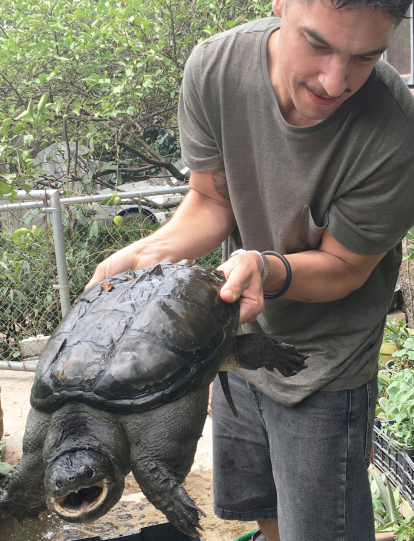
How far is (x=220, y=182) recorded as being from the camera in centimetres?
211

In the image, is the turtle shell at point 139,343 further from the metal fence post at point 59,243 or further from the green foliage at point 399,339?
the green foliage at point 399,339

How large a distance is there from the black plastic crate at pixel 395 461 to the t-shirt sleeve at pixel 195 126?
2.06 m

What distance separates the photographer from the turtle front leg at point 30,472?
1381 mm

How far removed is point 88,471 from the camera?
3.91 ft

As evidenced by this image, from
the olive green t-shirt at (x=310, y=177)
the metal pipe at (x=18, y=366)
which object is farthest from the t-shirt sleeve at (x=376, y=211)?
the metal pipe at (x=18, y=366)

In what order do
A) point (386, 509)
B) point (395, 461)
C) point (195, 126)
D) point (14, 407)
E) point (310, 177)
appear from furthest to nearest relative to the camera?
point (14, 407)
point (395, 461)
point (386, 509)
point (195, 126)
point (310, 177)

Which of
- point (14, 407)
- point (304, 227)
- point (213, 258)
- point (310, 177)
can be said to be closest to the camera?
point (310, 177)

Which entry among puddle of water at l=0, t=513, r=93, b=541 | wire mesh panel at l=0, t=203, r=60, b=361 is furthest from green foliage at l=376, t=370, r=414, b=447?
wire mesh panel at l=0, t=203, r=60, b=361

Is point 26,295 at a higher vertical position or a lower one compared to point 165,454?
lower

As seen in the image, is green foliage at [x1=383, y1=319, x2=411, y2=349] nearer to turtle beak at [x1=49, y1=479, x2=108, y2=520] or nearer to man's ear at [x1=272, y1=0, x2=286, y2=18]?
man's ear at [x1=272, y1=0, x2=286, y2=18]

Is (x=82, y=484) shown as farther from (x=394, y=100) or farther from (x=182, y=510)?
(x=394, y=100)

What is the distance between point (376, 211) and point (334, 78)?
19.9 inches

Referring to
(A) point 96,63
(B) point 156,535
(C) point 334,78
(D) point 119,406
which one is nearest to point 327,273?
(C) point 334,78

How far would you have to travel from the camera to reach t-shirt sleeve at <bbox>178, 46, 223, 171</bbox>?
195 centimetres
